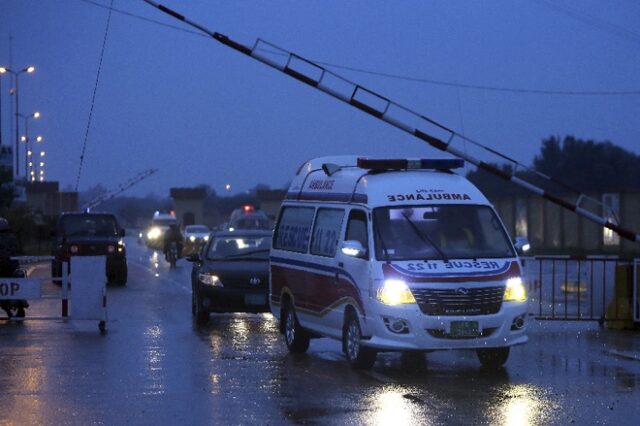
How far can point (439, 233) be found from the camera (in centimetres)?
1486

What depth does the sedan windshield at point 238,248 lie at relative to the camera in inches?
856

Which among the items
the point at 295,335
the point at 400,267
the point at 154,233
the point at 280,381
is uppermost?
the point at 154,233

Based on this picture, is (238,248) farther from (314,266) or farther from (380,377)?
(380,377)

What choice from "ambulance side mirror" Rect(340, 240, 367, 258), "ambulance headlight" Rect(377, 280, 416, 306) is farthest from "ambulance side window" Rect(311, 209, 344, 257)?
"ambulance headlight" Rect(377, 280, 416, 306)

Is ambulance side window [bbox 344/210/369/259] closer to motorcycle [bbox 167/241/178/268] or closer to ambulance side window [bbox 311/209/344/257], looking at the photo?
ambulance side window [bbox 311/209/344/257]

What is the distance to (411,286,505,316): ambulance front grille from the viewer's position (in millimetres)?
13828

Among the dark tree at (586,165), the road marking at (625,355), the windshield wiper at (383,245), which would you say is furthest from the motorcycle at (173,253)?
the dark tree at (586,165)

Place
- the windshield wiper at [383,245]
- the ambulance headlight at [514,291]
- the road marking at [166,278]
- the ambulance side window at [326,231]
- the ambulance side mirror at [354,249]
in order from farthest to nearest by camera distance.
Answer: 1. the road marking at [166,278]
2. the ambulance side window at [326,231]
3. the ambulance side mirror at [354,249]
4. the windshield wiper at [383,245]
5. the ambulance headlight at [514,291]

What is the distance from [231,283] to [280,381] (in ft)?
25.1

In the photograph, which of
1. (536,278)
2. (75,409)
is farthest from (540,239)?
(75,409)

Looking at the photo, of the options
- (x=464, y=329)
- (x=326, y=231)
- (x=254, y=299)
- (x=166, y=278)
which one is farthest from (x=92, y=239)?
(x=464, y=329)

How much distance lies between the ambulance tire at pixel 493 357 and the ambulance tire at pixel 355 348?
51.0 inches

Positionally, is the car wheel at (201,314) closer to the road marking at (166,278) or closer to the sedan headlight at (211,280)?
the sedan headlight at (211,280)

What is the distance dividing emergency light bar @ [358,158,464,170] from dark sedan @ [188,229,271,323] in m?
5.96
